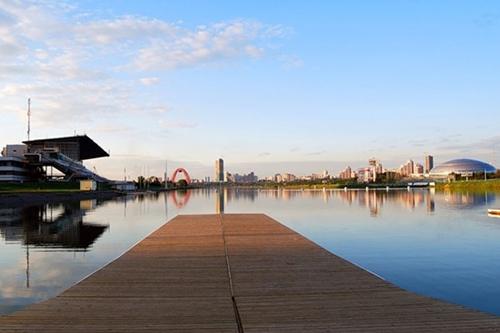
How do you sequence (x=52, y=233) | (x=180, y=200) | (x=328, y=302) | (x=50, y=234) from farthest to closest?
(x=180, y=200) < (x=52, y=233) < (x=50, y=234) < (x=328, y=302)

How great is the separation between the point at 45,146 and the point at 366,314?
12144 centimetres

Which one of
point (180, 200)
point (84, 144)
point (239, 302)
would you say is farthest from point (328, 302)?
point (84, 144)

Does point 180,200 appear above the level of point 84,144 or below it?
below

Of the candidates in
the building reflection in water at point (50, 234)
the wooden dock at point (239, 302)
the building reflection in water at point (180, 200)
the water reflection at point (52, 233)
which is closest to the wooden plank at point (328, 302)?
the wooden dock at point (239, 302)

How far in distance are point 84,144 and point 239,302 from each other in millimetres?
124656

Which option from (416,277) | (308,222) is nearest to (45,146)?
(308,222)

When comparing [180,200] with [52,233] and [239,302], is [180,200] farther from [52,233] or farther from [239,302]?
[239,302]

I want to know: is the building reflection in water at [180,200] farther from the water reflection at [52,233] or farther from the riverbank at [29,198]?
the water reflection at [52,233]

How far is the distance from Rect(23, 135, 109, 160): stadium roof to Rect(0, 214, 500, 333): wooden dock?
11252 centimetres

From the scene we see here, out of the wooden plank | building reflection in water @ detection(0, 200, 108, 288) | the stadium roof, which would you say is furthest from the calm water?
the stadium roof

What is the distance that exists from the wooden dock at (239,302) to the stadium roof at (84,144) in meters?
113

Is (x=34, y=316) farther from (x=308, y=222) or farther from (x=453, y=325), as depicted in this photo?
(x=308, y=222)

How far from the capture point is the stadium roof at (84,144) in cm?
11706

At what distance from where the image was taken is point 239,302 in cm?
855
